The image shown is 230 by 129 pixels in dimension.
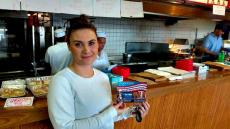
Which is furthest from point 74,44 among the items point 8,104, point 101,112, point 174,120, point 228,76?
point 228,76

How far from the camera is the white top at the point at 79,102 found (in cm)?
120

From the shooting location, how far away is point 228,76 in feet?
9.81

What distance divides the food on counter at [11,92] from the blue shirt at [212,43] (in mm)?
5040

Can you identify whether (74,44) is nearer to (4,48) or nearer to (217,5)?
(4,48)

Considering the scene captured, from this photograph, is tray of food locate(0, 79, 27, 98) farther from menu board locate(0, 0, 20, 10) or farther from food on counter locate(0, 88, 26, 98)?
menu board locate(0, 0, 20, 10)

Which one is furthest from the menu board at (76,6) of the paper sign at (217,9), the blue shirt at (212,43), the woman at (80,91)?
the blue shirt at (212,43)

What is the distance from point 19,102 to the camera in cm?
155

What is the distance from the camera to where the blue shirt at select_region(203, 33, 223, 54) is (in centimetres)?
584

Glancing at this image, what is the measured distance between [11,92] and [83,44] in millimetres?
797

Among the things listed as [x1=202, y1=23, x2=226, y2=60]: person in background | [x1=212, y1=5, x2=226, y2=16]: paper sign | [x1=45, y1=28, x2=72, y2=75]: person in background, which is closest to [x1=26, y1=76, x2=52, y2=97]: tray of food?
[x1=45, y1=28, x2=72, y2=75]: person in background

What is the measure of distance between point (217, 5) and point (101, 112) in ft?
10.0

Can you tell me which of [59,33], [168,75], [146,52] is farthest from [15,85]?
[146,52]

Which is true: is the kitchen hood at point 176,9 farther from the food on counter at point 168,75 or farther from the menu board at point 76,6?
the food on counter at point 168,75

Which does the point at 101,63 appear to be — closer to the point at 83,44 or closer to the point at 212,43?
the point at 83,44
